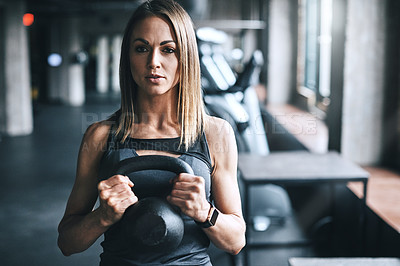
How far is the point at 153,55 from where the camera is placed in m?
1.10

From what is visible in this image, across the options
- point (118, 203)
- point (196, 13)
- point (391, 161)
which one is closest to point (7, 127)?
point (196, 13)

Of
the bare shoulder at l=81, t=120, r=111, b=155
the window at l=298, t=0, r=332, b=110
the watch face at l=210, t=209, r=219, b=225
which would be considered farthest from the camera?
the window at l=298, t=0, r=332, b=110

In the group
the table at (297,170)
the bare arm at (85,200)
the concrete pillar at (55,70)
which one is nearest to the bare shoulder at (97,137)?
the bare arm at (85,200)

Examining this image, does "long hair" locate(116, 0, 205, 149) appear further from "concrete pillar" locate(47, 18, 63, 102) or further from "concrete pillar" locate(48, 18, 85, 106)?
"concrete pillar" locate(47, 18, 63, 102)

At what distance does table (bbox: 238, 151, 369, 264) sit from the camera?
2.47 metres

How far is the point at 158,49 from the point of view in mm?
1107

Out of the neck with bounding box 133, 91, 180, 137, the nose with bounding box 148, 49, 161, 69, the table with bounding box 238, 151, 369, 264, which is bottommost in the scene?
the table with bounding box 238, 151, 369, 264

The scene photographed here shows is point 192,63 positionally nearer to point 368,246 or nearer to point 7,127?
point 368,246

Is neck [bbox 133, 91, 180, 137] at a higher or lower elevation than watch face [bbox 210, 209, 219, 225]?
higher

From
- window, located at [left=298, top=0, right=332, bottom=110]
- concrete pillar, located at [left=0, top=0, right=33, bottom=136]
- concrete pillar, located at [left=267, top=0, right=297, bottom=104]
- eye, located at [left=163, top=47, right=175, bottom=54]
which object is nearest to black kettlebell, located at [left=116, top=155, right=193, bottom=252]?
eye, located at [left=163, top=47, right=175, bottom=54]

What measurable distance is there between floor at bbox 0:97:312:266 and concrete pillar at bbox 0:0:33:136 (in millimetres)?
401

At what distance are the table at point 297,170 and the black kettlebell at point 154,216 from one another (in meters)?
1.51

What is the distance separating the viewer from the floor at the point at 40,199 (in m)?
2.93

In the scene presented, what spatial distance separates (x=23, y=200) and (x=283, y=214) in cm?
236
